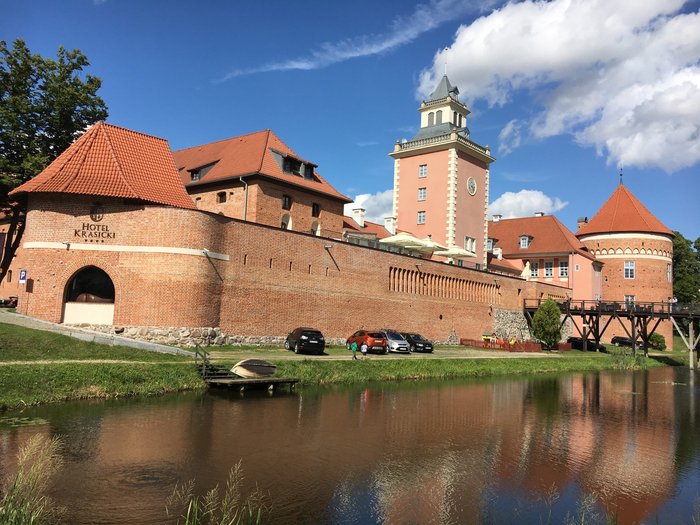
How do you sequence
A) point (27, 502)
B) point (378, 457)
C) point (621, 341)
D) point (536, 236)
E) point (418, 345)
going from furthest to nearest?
point (536, 236) < point (621, 341) < point (418, 345) < point (378, 457) < point (27, 502)

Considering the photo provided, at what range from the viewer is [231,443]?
12.3m

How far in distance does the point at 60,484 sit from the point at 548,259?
55.4 metres

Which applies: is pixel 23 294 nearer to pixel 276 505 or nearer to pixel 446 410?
pixel 446 410

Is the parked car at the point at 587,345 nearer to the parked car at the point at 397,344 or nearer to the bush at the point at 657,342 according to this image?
the bush at the point at 657,342

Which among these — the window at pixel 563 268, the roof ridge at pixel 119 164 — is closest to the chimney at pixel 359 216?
the window at pixel 563 268

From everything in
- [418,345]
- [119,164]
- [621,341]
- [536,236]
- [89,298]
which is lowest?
[418,345]

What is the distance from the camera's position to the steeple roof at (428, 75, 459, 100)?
5169 centimetres

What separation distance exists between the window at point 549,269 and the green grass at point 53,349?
45.4 meters

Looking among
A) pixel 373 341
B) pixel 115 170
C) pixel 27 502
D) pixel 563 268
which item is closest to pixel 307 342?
pixel 373 341

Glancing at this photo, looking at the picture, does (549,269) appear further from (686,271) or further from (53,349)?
(53,349)

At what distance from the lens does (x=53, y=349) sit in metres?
19.3

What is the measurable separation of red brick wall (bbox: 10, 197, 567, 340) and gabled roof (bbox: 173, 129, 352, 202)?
5697mm

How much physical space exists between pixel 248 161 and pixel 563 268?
3610 centimetres

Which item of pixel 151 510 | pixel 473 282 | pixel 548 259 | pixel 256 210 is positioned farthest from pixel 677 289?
pixel 151 510
